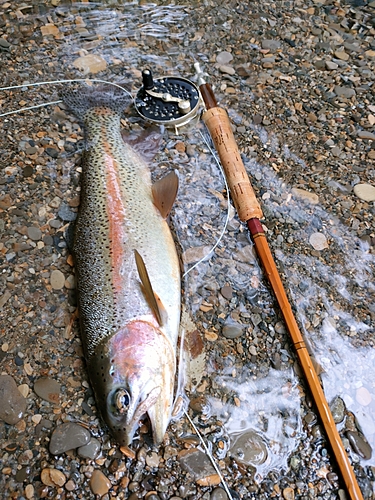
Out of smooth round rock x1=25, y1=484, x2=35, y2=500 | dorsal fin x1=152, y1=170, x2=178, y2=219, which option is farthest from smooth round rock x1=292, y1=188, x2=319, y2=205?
smooth round rock x1=25, y1=484, x2=35, y2=500

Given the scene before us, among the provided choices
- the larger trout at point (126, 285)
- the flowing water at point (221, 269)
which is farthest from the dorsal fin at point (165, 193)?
the flowing water at point (221, 269)

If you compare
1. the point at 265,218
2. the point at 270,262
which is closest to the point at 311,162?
the point at 265,218

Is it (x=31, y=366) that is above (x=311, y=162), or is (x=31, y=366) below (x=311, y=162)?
below

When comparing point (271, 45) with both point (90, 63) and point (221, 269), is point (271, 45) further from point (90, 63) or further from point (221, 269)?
point (221, 269)

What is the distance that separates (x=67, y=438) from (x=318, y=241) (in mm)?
1868

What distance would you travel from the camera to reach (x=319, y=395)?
2318 millimetres

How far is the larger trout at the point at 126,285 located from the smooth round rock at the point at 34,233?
34cm

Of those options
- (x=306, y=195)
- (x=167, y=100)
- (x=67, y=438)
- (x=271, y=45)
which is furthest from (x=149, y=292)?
(x=271, y=45)

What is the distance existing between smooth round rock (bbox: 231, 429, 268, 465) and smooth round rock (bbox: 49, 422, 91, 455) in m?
0.73

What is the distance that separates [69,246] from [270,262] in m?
1.22

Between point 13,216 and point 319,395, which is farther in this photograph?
point 13,216

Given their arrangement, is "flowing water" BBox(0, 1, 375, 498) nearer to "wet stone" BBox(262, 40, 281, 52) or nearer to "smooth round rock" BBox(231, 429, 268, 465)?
"smooth round rock" BBox(231, 429, 268, 465)

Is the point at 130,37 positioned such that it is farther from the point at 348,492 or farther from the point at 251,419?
the point at 348,492

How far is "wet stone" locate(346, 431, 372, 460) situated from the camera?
2.31 m
